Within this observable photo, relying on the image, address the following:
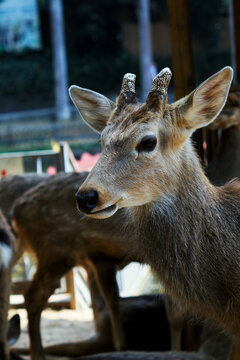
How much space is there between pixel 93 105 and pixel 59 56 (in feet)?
78.7

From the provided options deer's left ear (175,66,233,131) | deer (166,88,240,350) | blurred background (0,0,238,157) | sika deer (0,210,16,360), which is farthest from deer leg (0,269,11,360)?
blurred background (0,0,238,157)

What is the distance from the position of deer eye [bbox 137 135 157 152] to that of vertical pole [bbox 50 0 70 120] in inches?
963

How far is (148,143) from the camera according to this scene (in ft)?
10.6

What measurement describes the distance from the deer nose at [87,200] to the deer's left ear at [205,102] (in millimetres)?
721

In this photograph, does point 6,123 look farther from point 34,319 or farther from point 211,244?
point 211,244

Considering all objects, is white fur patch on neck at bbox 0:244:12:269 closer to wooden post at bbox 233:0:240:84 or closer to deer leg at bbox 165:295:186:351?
deer leg at bbox 165:295:186:351

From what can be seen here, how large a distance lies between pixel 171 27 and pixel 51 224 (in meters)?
2.13

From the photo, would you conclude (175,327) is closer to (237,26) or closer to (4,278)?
(4,278)

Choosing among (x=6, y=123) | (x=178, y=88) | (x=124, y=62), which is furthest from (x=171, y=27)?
(x=124, y=62)

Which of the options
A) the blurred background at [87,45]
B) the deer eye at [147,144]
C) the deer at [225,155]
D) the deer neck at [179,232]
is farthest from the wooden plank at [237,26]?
the blurred background at [87,45]

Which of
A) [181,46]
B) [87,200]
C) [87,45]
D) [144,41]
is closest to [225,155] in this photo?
[181,46]

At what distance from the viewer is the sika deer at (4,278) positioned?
15.7ft

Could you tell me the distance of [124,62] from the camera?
3077 cm

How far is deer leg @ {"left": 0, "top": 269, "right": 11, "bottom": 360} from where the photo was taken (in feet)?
15.9
